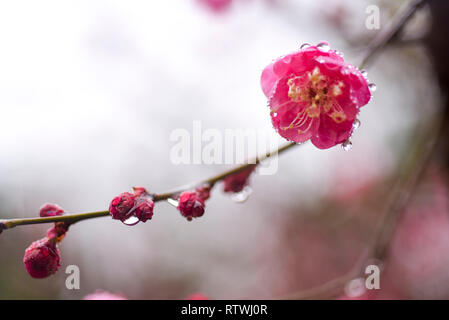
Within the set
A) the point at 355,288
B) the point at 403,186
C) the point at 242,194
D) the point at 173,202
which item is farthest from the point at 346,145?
the point at 403,186

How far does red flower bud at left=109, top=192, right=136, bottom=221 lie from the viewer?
1.01 metres

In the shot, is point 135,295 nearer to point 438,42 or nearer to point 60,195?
point 60,195

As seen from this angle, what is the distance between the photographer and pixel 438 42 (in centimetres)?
229

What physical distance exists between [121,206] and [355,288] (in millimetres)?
1160

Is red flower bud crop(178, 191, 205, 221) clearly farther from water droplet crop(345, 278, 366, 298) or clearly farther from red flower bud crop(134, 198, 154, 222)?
water droplet crop(345, 278, 366, 298)

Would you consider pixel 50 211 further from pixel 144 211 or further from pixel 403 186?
pixel 403 186

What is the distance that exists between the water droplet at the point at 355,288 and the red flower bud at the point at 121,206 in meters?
1.11

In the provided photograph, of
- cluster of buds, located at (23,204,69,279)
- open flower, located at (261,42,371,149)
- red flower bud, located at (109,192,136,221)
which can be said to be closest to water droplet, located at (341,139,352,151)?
open flower, located at (261,42,371,149)

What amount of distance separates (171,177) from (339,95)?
3.93 metres

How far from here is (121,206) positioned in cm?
102

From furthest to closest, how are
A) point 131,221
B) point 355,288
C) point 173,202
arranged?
point 355,288 < point 173,202 < point 131,221

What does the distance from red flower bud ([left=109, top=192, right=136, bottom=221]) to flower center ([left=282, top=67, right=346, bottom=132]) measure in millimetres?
563

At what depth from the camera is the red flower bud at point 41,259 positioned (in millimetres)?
1084

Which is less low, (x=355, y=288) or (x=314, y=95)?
(x=314, y=95)
